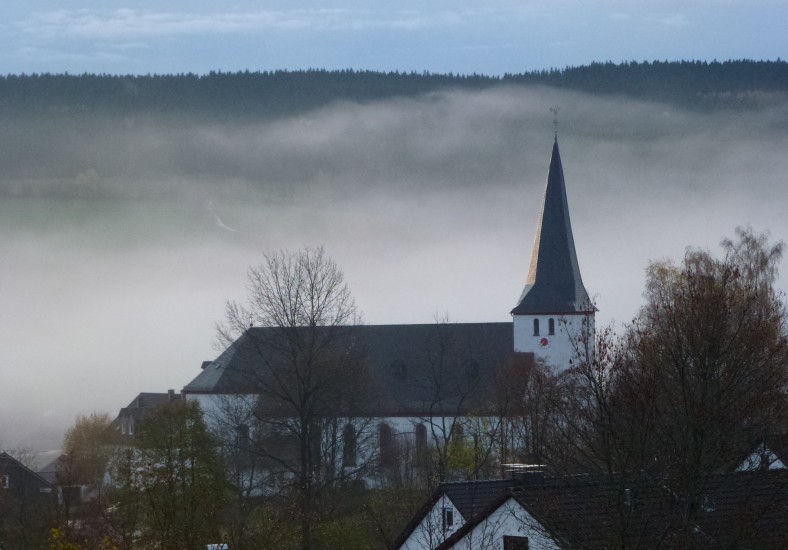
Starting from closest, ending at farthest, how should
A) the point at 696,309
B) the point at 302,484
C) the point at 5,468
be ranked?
1. the point at 696,309
2. the point at 302,484
3. the point at 5,468

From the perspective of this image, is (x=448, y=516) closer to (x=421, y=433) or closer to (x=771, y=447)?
(x=771, y=447)

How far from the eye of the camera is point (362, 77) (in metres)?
129

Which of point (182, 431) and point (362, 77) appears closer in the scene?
point (182, 431)

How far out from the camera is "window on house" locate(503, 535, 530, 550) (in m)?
28.1

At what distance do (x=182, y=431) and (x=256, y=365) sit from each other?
2832 centimetres

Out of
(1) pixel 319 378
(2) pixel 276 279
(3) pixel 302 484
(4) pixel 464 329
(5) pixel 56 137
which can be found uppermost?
(5) pixel 56 137

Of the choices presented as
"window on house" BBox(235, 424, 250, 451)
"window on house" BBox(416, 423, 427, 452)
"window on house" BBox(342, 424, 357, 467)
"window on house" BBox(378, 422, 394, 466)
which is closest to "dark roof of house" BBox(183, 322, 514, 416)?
"window on house" BBox(378, 422, 394, 466)

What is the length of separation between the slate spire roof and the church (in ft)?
0.17

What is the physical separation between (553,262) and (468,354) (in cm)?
687

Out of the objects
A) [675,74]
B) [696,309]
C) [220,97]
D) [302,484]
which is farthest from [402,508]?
[220,97]

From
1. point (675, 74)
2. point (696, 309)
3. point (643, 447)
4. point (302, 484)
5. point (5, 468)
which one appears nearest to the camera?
point (643, 447)

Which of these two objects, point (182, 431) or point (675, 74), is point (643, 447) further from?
point (675, 74)

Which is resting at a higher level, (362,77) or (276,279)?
(362,77)

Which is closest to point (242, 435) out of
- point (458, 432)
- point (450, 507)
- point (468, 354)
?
Result: point (458, 432)
